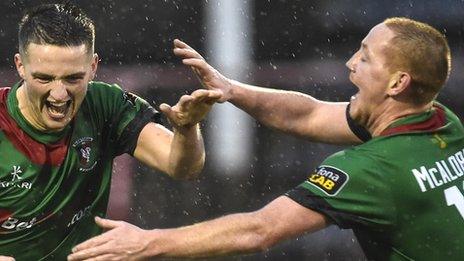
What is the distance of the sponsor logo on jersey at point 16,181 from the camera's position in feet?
19.2

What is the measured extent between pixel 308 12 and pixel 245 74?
879 millimetres

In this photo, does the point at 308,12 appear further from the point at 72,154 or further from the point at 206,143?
the point at 72,154

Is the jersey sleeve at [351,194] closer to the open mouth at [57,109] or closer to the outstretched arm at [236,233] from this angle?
the outstretched arm at [236,233]

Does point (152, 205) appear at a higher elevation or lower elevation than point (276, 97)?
lower

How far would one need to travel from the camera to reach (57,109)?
19.1 ft

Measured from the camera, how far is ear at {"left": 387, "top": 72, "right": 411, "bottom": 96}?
580cm

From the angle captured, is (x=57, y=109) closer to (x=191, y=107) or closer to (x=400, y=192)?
(x=191, y=107)

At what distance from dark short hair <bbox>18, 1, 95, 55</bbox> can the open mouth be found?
257mm

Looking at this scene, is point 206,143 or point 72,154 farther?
point 206,143

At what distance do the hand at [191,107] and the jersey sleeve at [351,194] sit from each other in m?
0.54

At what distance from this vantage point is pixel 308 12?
35.2 feet

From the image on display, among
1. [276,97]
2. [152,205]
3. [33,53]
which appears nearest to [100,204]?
[33,53]

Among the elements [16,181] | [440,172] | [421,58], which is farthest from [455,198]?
[16,181]

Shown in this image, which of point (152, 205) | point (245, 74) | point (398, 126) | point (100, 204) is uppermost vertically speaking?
point (398, 126)
